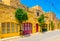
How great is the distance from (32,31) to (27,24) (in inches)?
88.6

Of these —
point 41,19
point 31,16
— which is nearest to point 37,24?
point 41,19

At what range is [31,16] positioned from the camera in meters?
25.2

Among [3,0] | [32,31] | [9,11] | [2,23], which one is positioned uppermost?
[3,0]

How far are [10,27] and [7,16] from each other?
180 centimetres

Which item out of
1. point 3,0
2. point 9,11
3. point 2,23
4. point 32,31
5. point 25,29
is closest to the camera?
point 2,23

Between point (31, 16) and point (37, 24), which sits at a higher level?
point (31, 16)

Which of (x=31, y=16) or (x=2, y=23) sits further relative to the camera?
(x=31, y=16)

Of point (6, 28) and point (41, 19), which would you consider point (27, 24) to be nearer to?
point (41, 19)

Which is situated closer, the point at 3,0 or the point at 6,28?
the point at 6,28

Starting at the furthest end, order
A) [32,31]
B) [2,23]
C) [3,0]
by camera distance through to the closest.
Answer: [3,0]
[32,31]
[2,23]

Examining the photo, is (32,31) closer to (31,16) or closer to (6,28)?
(31,16)

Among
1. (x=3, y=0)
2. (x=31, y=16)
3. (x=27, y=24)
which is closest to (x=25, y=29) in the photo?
(x=27, y=24)

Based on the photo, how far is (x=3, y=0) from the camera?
90.3 ft

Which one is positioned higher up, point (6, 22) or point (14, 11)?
point (14, 11)
